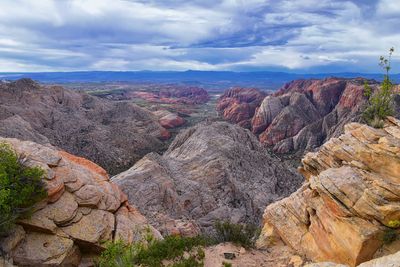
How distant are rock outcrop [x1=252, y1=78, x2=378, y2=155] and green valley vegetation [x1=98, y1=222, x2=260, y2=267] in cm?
6457

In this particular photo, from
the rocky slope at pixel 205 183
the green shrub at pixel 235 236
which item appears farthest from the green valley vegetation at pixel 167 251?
the rocky slope at pixel 205 183

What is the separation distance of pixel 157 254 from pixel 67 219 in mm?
5705

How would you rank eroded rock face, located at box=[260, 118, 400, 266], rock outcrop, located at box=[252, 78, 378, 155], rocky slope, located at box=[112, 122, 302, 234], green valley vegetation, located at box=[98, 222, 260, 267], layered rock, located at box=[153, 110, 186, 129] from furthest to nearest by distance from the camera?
layered rock, located at box=[153, 110, 186, 129]
rock outcrop, located at box=[252, 78, 378, 155]
rocky slope, located at box=[112, 122, 302, 234]
green valley vegetation, located at box=[98, 222, 260, 267]
eroded rock face, located at box=[260, 118, 400, 266]

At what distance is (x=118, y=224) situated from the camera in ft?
81.9

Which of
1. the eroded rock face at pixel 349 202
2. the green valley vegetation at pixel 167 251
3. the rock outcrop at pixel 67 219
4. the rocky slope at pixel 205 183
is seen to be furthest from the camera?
the rocky slope at pixel 205 183

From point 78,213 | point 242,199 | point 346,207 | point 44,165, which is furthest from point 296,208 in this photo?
point 242,199

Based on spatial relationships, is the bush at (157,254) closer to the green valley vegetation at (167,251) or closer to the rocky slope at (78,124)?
the green valley vegetation at (167,251)

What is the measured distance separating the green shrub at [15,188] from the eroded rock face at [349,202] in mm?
13272

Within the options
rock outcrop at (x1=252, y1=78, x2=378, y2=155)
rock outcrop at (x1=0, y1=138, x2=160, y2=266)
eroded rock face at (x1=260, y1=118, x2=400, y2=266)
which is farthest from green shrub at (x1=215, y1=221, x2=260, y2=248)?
rock outcrop at (x1=252, y1=78, x2=378, y2=155)

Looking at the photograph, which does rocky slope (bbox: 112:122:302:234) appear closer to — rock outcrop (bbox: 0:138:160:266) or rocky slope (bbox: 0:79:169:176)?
Result: rock outcrop (bbox: 0:138:160:266)

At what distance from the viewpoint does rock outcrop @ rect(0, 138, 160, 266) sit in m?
20.9

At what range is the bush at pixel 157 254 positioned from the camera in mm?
18250

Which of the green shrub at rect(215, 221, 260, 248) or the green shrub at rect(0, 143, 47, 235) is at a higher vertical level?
the green shrub at rect(0, 143, 47, 235)

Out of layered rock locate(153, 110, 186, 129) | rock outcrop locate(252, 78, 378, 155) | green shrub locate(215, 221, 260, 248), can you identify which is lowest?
layered rock locate(153, 110, 186, 129)
